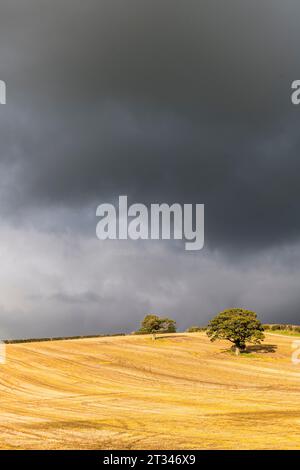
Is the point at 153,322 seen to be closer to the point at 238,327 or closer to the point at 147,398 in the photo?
the point at 238,327

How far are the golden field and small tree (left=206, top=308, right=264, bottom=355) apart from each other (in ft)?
10.4

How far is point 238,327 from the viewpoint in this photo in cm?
7931

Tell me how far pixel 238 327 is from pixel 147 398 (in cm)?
4365

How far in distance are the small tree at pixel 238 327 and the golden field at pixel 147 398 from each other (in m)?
3.17

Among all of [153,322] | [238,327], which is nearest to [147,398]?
[238,327]

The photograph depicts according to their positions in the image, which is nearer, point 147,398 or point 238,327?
point 147,398

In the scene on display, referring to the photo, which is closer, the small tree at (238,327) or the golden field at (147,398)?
the golden field at (147,398)

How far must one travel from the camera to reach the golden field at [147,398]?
2166 centimetres

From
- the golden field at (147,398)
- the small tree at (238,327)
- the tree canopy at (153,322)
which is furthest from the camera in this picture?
the tree canopy at (153,322)
